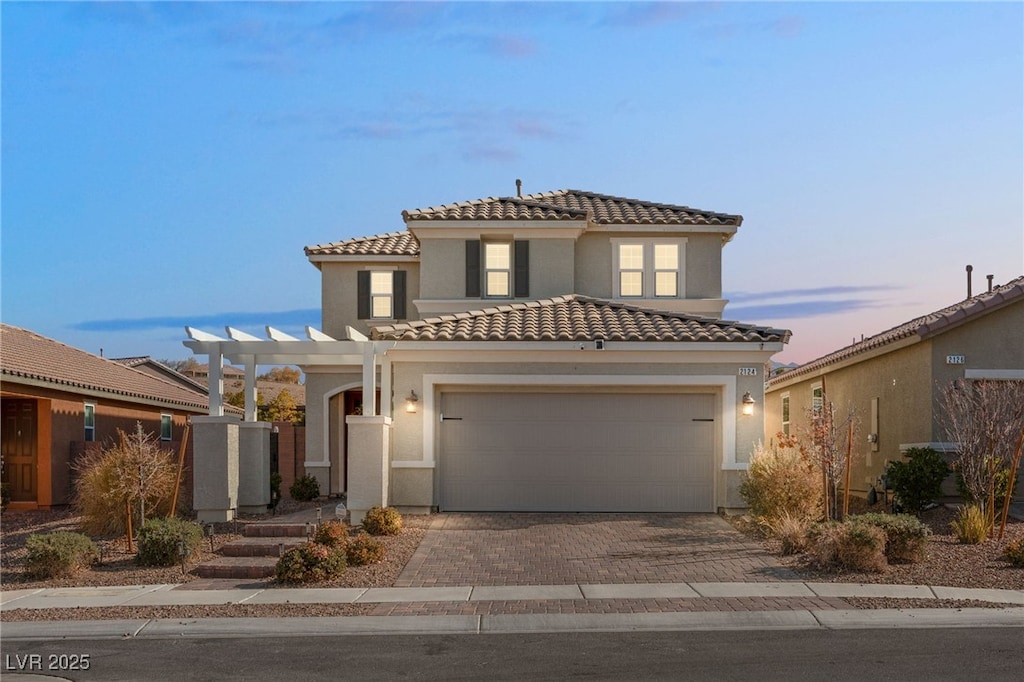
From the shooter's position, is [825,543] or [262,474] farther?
[262,474]

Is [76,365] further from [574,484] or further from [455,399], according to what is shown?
[574,484]

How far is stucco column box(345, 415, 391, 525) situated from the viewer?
17359 millimetres

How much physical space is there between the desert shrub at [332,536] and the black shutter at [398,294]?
1017 centimetres

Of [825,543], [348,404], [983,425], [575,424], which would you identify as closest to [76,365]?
[348,404]

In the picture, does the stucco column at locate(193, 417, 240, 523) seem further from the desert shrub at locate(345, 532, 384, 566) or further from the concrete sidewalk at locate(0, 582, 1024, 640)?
the concrete sidewalk at locate(0, 582, 1024, 640)

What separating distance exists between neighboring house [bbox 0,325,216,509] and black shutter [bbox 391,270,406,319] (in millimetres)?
7569

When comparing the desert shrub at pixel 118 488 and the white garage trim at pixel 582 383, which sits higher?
the white garage trim at pixel 582 383

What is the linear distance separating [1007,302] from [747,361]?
19.0ft

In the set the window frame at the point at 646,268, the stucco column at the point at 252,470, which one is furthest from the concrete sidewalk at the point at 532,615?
the window frame at the point at 646,268

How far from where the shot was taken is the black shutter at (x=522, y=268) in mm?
23031

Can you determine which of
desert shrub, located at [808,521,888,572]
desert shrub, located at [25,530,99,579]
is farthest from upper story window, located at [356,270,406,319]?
desert shrub, located at [808,521,888,572]

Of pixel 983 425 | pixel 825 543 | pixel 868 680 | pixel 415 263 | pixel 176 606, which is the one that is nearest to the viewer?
pixel 868 680

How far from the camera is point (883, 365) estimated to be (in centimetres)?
2297

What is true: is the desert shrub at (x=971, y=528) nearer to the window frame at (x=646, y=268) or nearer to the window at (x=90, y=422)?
the window frame at (x=646, y=268)
